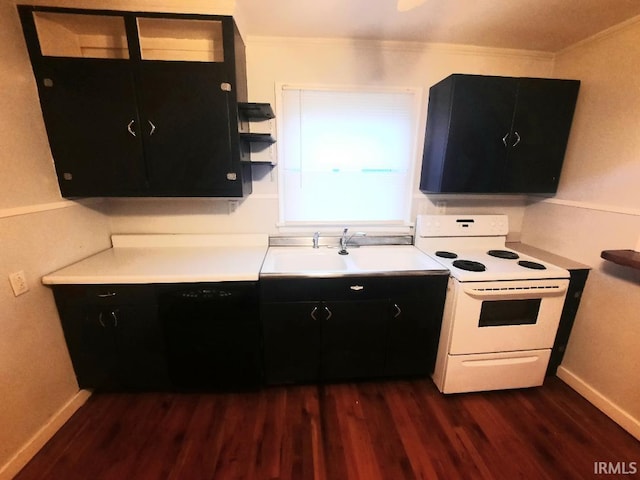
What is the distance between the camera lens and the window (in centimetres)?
204

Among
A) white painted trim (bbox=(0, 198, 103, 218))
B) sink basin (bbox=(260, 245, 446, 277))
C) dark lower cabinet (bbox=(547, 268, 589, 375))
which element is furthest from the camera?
sink basin (bbox=(260, 245, 446, 277))

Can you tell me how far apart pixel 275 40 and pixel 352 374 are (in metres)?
2.41

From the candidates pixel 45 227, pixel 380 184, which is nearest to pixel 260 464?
pixel 45 227

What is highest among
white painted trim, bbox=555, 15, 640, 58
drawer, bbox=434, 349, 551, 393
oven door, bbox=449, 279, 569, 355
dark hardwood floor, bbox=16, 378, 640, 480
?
white painted trim, bbox=555, 15, 640, 58

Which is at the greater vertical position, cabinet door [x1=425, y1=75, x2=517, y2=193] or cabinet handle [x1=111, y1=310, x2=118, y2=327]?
cabinet door [x1=425, y1=75, x2=517, y2=193]

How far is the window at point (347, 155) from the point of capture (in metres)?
2.04

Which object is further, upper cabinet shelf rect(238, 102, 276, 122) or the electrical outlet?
upper cabinet shelf rect(238, 102, 276, 122)

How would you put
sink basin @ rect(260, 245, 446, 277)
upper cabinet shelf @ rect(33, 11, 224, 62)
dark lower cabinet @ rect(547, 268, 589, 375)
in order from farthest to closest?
sink basin @ rect(260, 245, 446, 277), dark lower cabinet @ rect(547, 268, 589, 375), upper cabinet shelf @ rect(33, 11, 224, 62)

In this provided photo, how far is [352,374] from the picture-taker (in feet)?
6.16

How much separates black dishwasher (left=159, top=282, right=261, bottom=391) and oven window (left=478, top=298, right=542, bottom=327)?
1.48 m

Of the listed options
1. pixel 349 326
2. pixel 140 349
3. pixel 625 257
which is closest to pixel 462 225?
pixel 625 257

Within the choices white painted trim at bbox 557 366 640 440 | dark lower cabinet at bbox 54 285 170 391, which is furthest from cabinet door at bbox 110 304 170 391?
white painted trim at bbox 557 366 640 440

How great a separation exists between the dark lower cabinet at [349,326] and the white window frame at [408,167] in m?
0.65

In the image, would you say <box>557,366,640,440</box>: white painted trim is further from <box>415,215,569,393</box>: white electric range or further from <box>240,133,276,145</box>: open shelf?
<box>240,133,276,145</box>: open shelf
